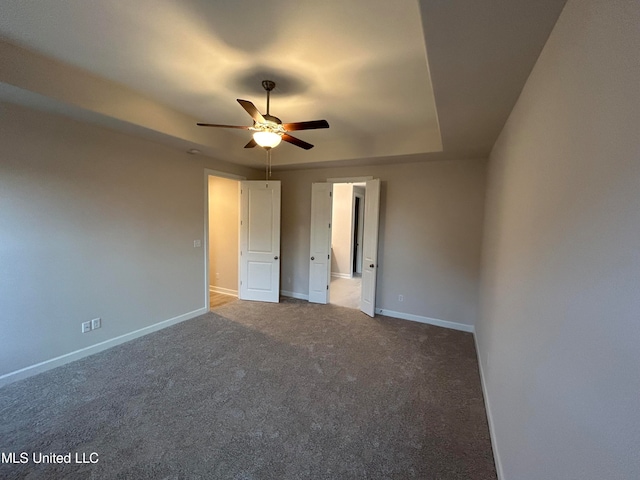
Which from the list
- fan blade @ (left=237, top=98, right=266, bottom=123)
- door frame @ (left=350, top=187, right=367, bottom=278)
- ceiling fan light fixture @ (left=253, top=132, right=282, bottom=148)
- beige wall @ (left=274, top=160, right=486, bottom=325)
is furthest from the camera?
door frame @ (left=350, top=187, right=367, bottom=278)

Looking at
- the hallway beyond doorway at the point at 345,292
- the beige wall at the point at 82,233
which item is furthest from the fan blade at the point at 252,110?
the hallway beyond doorway at the point at 345,292

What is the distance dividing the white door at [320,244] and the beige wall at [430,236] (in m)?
0.44

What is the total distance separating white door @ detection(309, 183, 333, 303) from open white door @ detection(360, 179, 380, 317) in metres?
0.75

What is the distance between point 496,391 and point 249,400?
79.1 inches

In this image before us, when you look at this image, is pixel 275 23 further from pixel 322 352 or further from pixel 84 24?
pixel 322 352

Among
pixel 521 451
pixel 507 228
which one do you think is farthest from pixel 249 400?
pixel 507 228

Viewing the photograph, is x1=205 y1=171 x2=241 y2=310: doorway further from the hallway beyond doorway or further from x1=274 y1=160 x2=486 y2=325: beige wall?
x1=274 y1=160 x2=486 y2=325: beige wall

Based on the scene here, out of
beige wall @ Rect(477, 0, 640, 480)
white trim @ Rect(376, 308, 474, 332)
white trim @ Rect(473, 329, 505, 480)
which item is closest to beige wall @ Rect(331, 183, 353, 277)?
white trim @ Rect(376, 308, 474, 332)

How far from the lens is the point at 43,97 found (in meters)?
2.36

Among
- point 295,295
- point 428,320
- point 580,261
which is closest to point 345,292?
point 295,295

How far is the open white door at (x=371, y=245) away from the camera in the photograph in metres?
4.52

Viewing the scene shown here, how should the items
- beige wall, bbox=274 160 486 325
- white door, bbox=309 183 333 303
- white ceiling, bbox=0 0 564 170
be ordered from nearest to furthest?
white ceiling, bbox=0 0 564 170
beige wall, bbox=274 160 486 325
white door, bbox=309 183 333 303

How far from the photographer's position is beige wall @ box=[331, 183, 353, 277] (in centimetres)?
771

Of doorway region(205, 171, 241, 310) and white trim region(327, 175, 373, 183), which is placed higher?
white trim region(327, 175, 373, 183)
